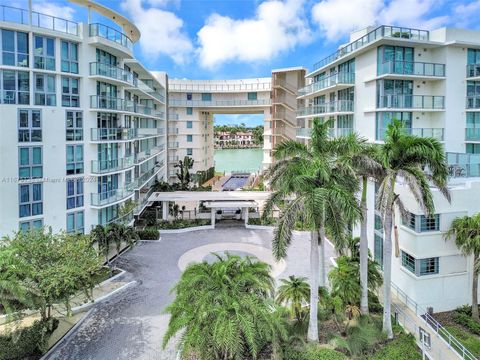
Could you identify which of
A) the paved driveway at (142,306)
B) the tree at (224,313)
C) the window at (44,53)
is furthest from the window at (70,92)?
the tree at (224,313)

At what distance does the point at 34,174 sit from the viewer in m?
23.3

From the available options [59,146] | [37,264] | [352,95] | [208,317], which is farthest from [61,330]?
[352,95]

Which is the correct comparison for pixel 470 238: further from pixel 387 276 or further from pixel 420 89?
pixel 420 89

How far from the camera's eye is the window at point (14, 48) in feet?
71.4

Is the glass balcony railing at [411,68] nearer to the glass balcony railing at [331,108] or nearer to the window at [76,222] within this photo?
the glass balcony railing at [331,108]

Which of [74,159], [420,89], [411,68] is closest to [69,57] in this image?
[74,159]

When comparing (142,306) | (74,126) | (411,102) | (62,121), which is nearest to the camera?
(142,306)

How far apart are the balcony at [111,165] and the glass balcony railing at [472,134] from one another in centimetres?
2420

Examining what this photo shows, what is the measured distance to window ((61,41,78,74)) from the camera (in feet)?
80.1

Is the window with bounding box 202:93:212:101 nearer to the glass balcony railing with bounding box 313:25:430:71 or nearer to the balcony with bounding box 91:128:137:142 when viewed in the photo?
the balcony with bounding box 91:128:137:142

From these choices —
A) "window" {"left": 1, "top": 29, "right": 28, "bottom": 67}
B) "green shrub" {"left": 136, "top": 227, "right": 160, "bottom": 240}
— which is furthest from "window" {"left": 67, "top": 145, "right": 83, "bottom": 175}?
"green shrub" {"left": 136, "top": 227, "right": 160, "bottom": 240}

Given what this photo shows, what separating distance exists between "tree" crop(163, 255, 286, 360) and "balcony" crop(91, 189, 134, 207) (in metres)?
13.4

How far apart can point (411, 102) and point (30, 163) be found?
24054 millimetres

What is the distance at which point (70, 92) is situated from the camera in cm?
2508
